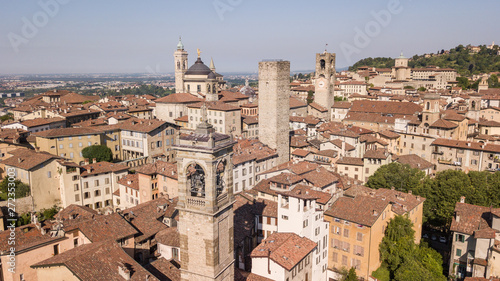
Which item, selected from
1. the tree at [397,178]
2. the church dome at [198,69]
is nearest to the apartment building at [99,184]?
the tree at [397,178]

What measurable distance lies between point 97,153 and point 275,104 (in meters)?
22.8

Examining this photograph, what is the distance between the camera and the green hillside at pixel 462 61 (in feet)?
425

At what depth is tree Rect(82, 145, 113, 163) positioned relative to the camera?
44.8 meters

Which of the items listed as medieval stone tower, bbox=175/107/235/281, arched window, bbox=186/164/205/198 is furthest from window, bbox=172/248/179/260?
arched window, bbox=186/164/205/198

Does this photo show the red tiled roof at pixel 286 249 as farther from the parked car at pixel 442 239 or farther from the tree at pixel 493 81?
the tree at pixel 493 81

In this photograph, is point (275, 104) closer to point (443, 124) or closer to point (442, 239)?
point (443, 124)

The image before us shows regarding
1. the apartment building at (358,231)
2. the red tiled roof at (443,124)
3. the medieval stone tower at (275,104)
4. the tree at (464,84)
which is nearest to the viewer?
the apartment building at (358,231)

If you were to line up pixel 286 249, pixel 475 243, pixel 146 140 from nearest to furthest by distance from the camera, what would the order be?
pixel 286 249 → pixel 475 243 → pixel 146 140

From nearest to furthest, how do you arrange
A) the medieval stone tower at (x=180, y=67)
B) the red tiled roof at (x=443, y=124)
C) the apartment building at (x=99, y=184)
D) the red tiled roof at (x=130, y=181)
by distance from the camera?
the apartment building at (x=99, y=184), the red tiled roof at (x=130, y=181), the red tiled roof at (x=443, y=124), the medieval stone tower at (x=180, y=67)

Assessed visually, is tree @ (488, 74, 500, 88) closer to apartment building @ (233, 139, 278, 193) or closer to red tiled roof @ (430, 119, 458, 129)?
red tiled roof @ (430, 119, 458, 129)

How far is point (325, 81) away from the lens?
7812 cm

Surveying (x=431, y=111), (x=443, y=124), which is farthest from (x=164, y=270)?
(x=431, y=111)

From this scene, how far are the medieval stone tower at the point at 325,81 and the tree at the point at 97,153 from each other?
46.7 m

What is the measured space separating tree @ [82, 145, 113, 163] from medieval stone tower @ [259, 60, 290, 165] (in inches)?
774
